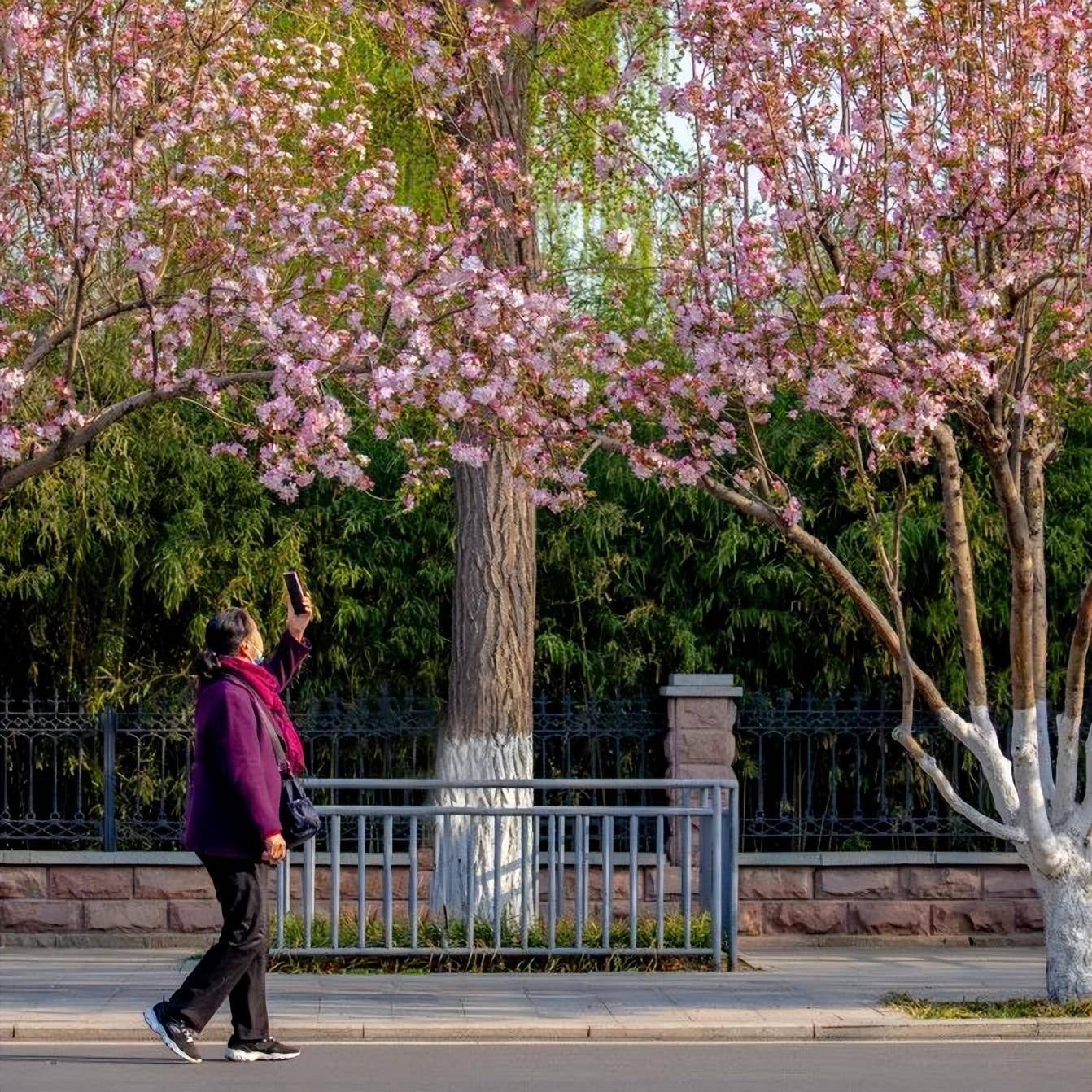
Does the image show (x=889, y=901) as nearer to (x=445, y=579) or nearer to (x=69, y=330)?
(x=445, y=579)

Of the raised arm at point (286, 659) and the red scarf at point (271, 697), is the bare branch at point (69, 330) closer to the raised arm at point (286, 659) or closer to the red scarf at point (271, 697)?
the raised arm at point (286, 659)

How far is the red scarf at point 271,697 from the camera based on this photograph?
381 inches

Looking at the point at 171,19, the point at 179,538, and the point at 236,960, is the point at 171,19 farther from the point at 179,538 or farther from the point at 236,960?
the point at 236,960

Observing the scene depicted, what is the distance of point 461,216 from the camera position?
520 inches

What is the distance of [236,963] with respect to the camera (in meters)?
9.45

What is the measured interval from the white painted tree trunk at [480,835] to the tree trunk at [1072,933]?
133 inches

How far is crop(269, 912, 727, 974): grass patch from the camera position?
1262 cm

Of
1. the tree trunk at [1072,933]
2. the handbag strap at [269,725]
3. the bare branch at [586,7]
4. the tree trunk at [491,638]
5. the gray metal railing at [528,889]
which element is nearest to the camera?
the handbag strap at [269,725]

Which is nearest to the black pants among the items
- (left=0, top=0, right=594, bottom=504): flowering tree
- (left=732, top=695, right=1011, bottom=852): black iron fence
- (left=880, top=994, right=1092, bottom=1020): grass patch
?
(left=0, top=0, right=594, bottom=504): flowering tree

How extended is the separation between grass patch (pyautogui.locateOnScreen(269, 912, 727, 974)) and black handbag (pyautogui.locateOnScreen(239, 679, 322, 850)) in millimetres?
2821

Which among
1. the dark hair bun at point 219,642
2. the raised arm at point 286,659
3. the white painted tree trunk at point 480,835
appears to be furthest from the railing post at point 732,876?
the dark hair bun at point 219,642

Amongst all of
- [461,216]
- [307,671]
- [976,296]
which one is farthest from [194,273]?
[976,296]

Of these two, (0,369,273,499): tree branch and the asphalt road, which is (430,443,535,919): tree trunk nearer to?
(0,369,273,499): tree branch

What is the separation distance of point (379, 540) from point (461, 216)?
3.02 metres
